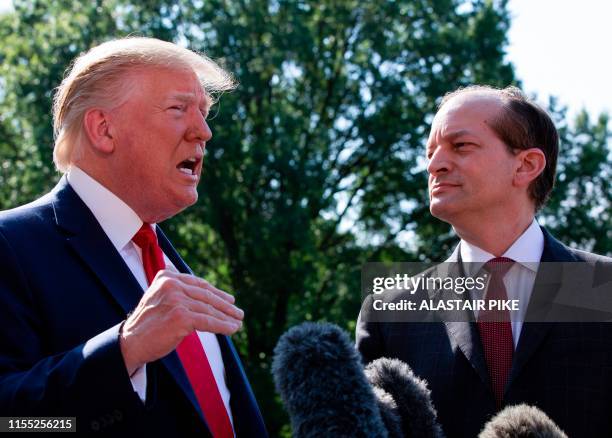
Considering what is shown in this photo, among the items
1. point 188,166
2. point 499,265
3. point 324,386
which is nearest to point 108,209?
point 188,166

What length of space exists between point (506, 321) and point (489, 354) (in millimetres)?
190

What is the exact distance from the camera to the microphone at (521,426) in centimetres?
208

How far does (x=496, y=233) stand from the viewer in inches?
155

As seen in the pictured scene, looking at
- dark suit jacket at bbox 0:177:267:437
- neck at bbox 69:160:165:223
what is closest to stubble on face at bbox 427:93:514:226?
dark suit jacket at bbox 0:177:267:437

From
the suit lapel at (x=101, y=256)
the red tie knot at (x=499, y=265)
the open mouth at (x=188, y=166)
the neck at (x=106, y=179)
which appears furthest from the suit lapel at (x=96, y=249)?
the red tie knot at (x=499, y=265)

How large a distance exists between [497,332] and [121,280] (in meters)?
1.76

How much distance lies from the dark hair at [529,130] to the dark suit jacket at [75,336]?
6.21 feet

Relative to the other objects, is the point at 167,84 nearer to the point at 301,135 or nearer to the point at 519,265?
the point at 519,265

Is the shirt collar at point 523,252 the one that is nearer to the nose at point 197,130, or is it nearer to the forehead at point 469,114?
the forehead at point 469,114

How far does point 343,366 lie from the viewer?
2133 mm

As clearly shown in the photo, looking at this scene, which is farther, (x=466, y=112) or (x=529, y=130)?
(x=529, y=130)

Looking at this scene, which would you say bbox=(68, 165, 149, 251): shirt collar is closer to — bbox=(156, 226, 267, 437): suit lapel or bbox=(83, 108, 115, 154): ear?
bbox=(83, 108, 115, 154): ear

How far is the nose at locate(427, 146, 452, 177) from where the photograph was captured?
395 centimetres

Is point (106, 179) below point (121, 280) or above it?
above
